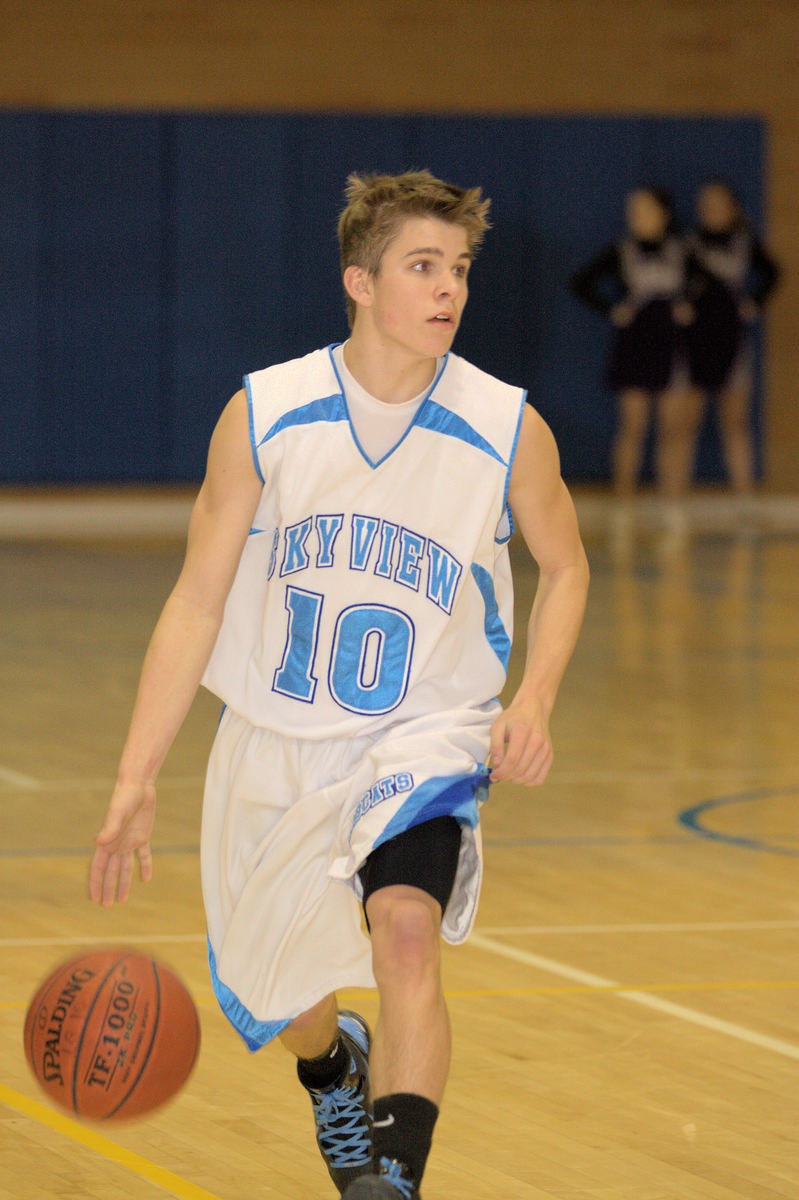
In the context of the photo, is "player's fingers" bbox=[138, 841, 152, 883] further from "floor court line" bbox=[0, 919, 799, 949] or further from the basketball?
"floor court line" bbox=[0, 919, 799, 949]

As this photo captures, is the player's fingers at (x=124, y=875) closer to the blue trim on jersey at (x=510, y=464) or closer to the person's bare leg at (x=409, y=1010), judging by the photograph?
the person's bare leg at (x=409, y=1010)

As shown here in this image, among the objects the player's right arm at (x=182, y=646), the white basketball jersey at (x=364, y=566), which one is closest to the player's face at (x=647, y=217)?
the white basketball jersey at (x=364, y=566)

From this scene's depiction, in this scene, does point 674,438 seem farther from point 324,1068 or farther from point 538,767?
point 538,767

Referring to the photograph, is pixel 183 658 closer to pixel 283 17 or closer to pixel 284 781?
pixel 284 781

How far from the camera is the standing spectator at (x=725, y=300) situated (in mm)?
15336

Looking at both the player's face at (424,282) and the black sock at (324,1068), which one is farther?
the black sock at (324,1068)

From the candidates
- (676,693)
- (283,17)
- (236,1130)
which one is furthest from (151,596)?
(236,1130)

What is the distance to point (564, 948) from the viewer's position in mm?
4641

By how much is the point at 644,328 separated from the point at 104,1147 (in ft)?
40.6

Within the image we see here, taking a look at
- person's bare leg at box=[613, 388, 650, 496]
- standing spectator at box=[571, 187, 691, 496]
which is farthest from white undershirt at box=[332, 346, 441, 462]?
person's bare leg at box=[613, 388, 650, 496]

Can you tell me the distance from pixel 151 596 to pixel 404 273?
795cm

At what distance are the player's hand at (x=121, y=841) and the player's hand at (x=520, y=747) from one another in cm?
48

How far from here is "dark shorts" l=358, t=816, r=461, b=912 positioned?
2857 mm

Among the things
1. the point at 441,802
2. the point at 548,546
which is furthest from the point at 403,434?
the point at 441,802
